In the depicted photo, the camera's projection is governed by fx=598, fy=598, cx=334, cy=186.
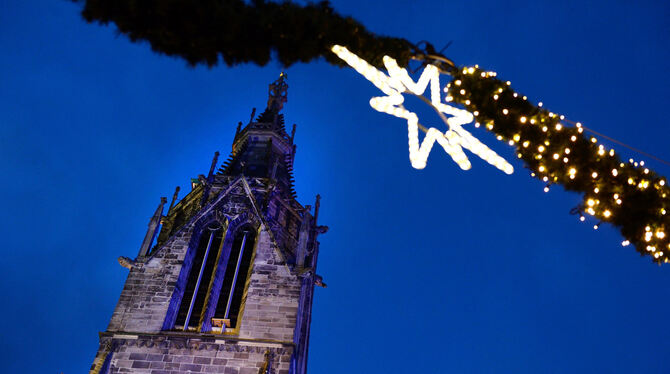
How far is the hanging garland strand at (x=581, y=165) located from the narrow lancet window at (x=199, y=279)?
53.0ft

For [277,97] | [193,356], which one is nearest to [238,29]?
[193,356]

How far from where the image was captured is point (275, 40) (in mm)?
5594

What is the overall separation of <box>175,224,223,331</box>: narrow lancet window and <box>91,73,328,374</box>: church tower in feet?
0.13

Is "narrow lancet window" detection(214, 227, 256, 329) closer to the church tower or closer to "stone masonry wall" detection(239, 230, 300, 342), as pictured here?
the church tower

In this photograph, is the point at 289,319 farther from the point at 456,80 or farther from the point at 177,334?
the point at 456,80

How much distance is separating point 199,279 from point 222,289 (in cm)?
99

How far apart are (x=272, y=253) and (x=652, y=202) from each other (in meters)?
16.8

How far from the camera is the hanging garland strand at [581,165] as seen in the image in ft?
24.5

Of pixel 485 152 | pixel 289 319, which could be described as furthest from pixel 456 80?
pixel 289 319

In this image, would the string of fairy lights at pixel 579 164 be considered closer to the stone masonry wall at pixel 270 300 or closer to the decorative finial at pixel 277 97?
the stone masonry wall at pixel 270 300

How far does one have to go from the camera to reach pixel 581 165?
24.9ft

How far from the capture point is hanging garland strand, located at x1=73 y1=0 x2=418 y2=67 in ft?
16.1

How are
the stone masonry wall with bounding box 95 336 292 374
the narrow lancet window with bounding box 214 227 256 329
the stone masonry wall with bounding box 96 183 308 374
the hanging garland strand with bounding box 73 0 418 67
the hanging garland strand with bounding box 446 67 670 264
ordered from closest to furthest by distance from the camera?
1. the hanging garland strand with bounding box 73 0 418 67
2. the hanging garland strand with bounding box 446 67 670 264
3. the stone masonry wall with bounding box 95 336 292 374
4. the stone masonry wall with bounding box 96 183 308 374
5. the narrow lancet window with bounding box 214 227 256 329

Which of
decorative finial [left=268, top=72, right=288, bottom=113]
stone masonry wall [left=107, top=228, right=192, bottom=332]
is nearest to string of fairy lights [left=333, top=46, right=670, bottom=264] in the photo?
stone masonry wall [left=107, top=228, right=192, bottom=332]
